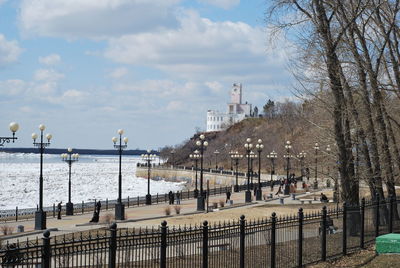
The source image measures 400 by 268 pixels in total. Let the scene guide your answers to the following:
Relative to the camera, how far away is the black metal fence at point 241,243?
10984mm

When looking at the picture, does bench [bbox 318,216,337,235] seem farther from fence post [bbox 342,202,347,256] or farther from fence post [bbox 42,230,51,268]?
fence post [bbox 42,230,51,268]

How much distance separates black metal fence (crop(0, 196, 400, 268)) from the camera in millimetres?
10984

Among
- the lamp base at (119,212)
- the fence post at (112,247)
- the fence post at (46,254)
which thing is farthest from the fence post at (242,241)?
the lamp base at (119,212)

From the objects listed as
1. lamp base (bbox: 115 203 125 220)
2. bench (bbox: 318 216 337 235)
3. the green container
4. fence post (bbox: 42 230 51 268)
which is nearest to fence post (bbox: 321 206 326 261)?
bench (bbox: 318 216 337 235)

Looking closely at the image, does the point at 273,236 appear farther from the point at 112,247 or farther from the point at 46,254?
the point at 46,254

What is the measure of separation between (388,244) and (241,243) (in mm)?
5811

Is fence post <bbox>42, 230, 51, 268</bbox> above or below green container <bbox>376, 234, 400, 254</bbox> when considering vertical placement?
above

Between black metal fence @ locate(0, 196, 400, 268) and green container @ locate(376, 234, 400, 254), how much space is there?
0.88m

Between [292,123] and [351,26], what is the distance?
11592 centimetres

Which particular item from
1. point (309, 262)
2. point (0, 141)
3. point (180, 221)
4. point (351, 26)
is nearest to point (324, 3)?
point (351, 26)

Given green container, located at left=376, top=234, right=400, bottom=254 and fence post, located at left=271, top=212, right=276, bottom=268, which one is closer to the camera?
fence post, located at left=271, top=212, right=276, bottom=268

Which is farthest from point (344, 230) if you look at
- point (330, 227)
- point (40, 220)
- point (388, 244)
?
point (40, 220)

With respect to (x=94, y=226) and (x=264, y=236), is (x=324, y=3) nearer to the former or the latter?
(x=264, y=236)

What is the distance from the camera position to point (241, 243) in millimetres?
12500
